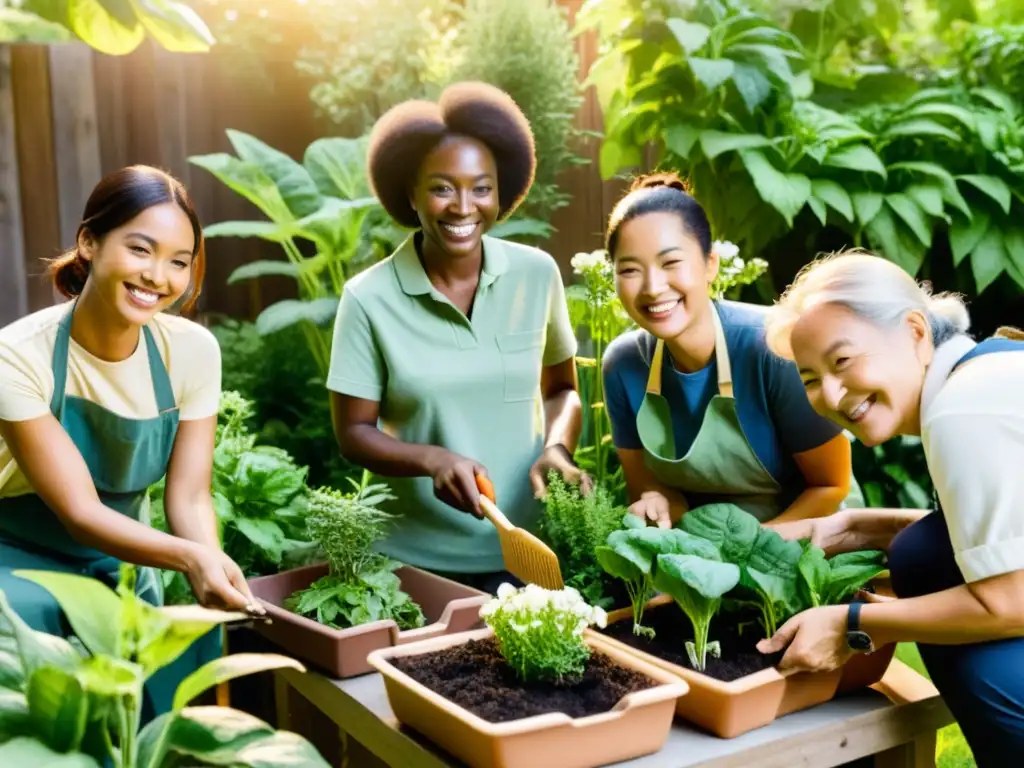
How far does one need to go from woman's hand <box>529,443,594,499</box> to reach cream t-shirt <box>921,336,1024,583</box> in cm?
77

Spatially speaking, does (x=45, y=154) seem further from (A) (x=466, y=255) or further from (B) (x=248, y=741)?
(B) (x=248, y=741)

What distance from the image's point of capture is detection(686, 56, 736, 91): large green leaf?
3479 mm

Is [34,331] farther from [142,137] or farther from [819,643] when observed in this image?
[142,137]

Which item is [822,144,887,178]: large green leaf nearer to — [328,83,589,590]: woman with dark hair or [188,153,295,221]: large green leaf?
[328,83,589,590]: woman with dark hair

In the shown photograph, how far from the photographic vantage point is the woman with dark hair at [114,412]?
164 cm

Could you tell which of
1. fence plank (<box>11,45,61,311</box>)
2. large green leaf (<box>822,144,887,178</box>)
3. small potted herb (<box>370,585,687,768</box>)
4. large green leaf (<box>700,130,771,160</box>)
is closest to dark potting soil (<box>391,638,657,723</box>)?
small potted herb (<box>370,585,687,768</box>)

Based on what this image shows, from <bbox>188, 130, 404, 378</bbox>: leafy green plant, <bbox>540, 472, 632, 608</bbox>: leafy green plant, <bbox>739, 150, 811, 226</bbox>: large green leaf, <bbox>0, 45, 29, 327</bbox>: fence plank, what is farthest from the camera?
<bbox>0, 45, 29, 327</bbox>: fence plank

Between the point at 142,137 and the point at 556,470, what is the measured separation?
3.57 metres

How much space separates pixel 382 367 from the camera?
224 centimetres

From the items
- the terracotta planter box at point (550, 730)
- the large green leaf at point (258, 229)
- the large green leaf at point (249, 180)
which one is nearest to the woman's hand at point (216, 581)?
the terracotta planter box at point (550, 730)

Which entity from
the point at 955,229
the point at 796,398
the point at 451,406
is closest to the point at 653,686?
the point at 796,398

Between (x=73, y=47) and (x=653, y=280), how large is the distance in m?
3.57

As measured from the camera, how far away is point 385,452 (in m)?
2.12

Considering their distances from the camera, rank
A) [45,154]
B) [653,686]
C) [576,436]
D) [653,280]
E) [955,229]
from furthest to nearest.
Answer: [45,154] < [955,229] < [576,436] < [653,280] < [653,686]
